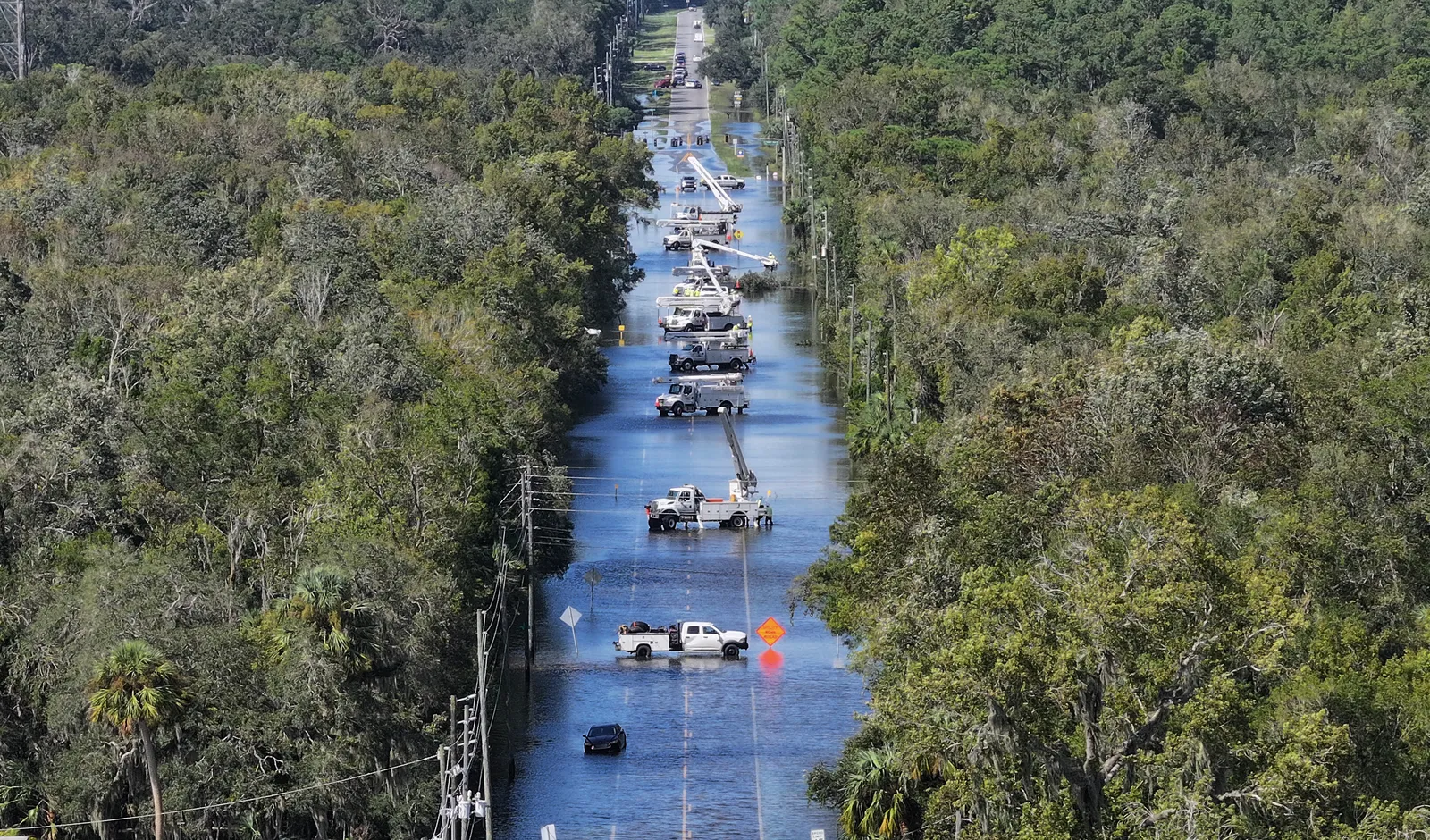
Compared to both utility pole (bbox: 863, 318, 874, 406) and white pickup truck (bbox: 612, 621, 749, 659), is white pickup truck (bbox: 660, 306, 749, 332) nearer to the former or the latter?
utility pole (bbox: 863, 318, 874, 406)

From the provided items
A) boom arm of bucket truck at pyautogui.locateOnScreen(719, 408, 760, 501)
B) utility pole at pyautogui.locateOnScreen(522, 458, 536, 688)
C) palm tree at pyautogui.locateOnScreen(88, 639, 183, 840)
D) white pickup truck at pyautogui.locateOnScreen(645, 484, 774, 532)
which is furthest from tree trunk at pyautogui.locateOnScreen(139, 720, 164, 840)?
boom arm of bucket truck at pyautogui.locateOnScreen(719, 408, 760, 501)

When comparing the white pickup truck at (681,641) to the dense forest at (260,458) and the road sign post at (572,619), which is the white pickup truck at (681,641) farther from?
the dense forest at (260,458)

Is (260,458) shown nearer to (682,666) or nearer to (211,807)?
(682,666)

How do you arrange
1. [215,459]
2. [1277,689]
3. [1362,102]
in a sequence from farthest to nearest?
[1362,102]
[215,459]
[1277,689]

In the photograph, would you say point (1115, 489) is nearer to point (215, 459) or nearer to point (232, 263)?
point (215, 459)

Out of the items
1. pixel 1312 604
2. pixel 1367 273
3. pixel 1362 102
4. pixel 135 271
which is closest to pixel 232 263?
pixel 135 271

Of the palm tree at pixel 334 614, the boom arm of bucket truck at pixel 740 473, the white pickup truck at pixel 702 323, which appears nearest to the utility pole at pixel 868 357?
the boom arm of bucket truck at pixel 740 473
